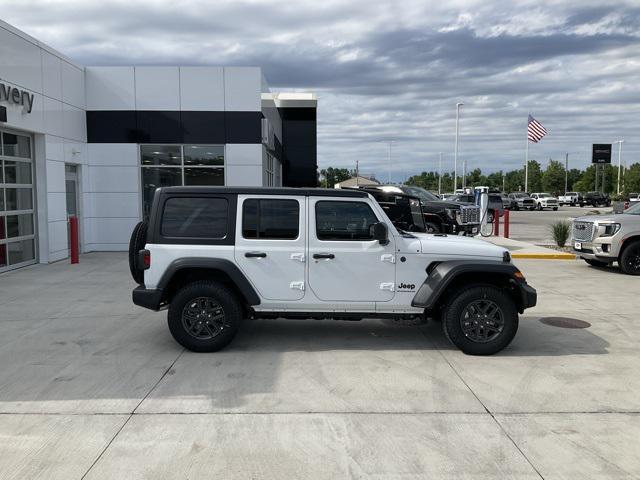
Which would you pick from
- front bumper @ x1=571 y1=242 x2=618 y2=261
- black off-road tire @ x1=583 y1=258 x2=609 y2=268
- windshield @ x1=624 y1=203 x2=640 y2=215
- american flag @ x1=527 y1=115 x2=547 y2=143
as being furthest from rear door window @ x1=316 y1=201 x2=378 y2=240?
american flag @ x1=527 y1=115 x2=547 y2=143

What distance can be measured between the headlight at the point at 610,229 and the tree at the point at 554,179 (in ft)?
262

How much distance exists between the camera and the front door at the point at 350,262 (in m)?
6.26

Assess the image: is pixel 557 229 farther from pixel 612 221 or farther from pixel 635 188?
pixel 635 188

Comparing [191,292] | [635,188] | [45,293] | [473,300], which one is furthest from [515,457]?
[635,188]

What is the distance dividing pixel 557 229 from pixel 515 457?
14.8 meters

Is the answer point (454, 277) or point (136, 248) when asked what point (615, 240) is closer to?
point (454, 277)

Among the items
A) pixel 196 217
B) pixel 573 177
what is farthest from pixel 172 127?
pixel 573 177

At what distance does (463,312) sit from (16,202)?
436 inches

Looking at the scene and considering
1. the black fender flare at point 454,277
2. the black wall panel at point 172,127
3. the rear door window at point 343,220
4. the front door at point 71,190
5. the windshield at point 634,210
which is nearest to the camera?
the black fender flare at point 454,277

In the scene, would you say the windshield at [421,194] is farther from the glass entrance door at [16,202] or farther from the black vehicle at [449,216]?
the glass entrance door at [16,202]

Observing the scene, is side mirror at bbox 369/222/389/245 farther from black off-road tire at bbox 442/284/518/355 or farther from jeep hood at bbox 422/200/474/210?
jeep hood at bbox 422/200/474/210

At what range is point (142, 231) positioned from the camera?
6.64 m

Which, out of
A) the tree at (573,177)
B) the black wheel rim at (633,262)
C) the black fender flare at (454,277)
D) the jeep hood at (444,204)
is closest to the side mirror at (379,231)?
the black fender flare at (454,277)

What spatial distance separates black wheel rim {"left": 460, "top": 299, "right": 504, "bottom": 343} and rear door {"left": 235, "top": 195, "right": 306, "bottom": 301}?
1819 millimetres
